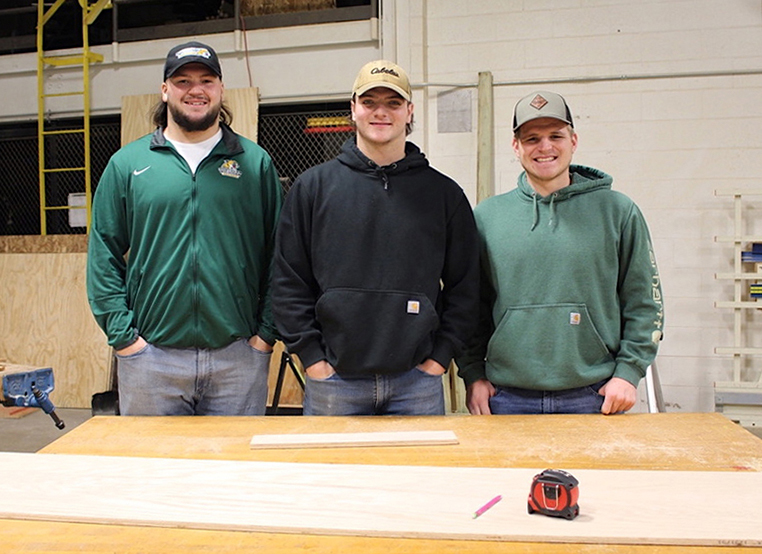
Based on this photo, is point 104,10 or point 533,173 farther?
point 104,10

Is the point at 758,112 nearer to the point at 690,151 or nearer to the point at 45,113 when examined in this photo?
the point at 690,151

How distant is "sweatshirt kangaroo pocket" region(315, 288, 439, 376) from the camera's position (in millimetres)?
1764

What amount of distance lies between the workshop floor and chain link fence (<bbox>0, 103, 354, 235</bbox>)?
1.68m

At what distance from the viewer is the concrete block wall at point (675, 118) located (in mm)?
4227

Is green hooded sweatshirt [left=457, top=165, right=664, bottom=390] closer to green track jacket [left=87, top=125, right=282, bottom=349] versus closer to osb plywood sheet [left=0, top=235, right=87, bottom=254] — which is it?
green track jacket [left=87, top=125, right=282, bottom=349]

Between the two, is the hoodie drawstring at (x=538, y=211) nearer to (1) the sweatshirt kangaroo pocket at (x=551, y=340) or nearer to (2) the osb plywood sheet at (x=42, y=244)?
(1) the sweatshirt kangaroo pocket at (x=551, y=340)

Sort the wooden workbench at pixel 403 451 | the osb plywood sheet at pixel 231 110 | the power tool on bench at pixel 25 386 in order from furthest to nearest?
the osb plywood sheet at pixel 231 110 < the power tool on bench at pixel 25 386 < the wooden workbench at pixel 403 451

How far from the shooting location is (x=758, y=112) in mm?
4203

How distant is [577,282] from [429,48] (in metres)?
3.30

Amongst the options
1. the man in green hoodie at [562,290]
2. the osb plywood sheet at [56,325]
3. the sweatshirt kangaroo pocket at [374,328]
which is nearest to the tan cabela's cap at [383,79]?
the man in green hoodie at [562,290]

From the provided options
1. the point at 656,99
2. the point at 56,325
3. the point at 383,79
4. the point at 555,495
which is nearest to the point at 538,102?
the point at 383,79

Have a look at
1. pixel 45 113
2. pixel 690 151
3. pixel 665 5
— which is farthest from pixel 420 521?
pixel 45 113

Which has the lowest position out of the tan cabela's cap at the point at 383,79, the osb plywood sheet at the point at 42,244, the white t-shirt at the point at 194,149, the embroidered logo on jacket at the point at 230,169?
the osb plywood sheet at the point at 42,244

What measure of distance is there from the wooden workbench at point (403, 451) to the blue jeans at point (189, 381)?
16 cm
